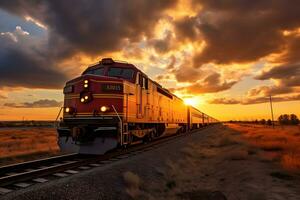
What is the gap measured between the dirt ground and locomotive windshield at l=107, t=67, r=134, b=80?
398 centimetres

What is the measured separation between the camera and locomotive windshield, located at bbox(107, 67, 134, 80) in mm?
14914

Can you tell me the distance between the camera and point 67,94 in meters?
14.7

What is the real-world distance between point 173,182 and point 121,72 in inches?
249

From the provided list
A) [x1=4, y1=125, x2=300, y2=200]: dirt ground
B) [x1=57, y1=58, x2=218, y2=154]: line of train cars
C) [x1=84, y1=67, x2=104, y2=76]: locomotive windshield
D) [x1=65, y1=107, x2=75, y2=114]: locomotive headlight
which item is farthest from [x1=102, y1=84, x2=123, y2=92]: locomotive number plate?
[x1=4, y1=125, x2=300, y2=200]: dirt ground

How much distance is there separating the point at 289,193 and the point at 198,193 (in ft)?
8.59

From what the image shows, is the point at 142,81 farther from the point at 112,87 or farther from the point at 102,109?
the point at 102,109

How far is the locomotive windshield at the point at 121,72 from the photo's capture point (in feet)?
48.9

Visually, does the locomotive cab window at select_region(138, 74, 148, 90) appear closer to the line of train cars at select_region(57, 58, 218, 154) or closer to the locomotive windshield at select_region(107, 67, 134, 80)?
the line of train cars at select_region(57, 58, 218, 154)

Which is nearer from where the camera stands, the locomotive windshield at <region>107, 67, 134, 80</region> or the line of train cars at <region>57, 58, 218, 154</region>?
the line of train cars at <region>57, 58, 218, 154</region>

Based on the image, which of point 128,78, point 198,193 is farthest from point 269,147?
point 198,193

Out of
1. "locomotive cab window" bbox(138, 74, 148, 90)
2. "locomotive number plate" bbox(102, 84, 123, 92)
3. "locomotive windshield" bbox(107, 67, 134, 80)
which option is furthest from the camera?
"locomotive cab window" bbox(138, 74, 148, 90)

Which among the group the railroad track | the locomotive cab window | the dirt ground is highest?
the locomotive cab window

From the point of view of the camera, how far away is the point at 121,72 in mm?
15055

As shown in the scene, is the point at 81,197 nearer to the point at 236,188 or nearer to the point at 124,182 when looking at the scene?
the point at 124,182
